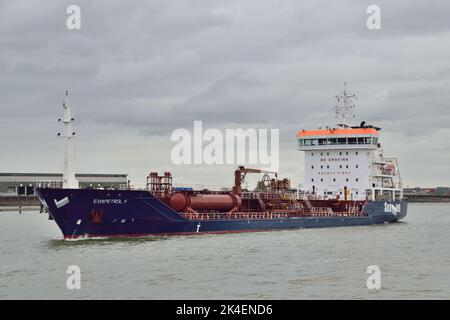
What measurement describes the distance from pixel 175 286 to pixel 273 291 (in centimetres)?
339

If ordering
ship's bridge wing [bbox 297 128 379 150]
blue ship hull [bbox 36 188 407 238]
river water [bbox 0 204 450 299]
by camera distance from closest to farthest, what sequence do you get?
river water [bbox 0 204 450 299]
blue ship hull [bbox 36 188 407 238]
ship's bridge wing [bbox 297 128 379 150]

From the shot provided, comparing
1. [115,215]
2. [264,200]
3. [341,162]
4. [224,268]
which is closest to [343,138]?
[341,162]

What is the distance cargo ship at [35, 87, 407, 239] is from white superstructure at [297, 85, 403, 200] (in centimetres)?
9

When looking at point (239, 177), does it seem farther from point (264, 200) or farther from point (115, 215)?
point (115, 215)

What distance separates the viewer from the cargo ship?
35.1 m

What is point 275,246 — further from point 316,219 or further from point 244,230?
point 316,219

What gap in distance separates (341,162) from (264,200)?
31.9ft

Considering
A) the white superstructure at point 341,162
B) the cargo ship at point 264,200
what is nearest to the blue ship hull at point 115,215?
the cargo ship at point 264,200

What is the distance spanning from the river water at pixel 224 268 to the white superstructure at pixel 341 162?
16396 mm

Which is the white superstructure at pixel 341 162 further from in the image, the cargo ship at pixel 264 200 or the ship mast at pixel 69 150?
the ship mast at pixel 69 150

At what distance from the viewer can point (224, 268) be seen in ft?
86.1

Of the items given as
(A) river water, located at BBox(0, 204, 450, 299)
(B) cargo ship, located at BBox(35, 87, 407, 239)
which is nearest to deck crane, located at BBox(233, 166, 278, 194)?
(B) cargo ship, located at BBox(35, 87, 407, 239)

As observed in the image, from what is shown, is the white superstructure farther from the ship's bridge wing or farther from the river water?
the river water
